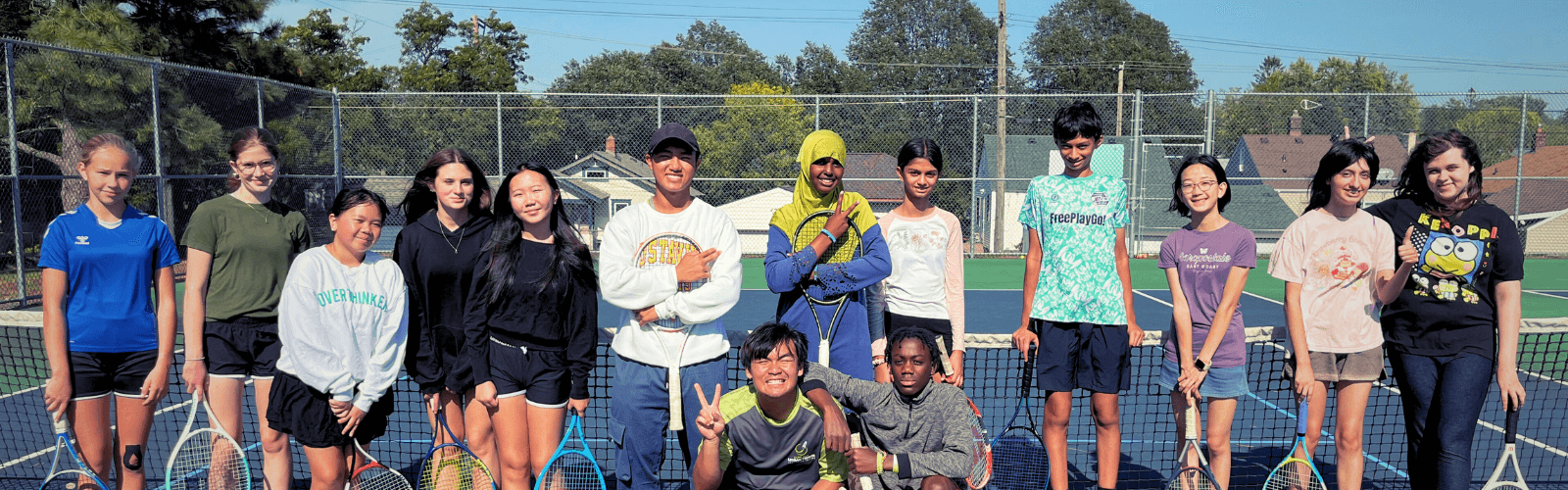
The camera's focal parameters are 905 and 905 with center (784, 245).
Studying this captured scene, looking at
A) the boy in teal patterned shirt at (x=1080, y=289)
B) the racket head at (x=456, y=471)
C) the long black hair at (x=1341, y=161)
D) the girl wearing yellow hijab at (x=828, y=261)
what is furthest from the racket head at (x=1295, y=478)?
the racket head at (x=456, y=471)

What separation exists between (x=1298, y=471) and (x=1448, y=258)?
1038 mm

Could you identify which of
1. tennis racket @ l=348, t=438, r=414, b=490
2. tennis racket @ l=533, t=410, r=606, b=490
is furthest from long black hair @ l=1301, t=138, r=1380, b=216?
tennis racket @ l=348, t=438, r=414, b=490

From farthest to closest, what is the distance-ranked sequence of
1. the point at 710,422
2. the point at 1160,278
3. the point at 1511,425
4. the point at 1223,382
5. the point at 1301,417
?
the point at 1160,278 → the point at 1223,382 → the point at 1301,417 → the point at 1511,425 → the point at 710,422

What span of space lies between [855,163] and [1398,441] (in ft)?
48.0

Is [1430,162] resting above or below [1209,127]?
below

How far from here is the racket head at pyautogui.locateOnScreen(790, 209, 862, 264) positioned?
3.53m

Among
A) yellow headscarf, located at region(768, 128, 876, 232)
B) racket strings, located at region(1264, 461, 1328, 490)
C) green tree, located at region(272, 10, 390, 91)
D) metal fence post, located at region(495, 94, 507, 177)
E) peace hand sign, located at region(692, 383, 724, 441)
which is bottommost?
racket strings, located at region(1264, 461, 1328, 490)

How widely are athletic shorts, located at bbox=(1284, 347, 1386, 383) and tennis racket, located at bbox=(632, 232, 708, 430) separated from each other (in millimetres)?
2550

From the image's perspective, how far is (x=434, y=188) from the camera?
374cm

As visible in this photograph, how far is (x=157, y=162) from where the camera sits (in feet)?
35.8

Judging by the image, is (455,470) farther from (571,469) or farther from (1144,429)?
(1144,429)

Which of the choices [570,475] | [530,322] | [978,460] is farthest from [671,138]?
[978,460]

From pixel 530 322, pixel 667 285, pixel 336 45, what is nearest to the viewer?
pixel 667 285

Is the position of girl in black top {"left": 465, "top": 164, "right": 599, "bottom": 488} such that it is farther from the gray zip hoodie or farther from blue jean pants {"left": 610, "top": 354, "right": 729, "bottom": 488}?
the gray zip hoodie
